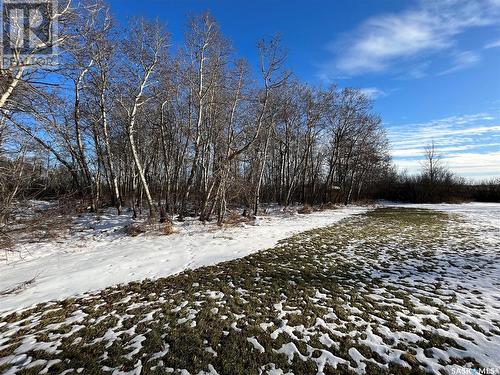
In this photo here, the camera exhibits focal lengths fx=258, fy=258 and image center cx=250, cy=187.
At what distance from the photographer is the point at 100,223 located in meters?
13.6

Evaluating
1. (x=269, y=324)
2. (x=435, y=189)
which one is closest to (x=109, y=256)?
(x=269, y=324)

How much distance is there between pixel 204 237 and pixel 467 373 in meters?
9.50

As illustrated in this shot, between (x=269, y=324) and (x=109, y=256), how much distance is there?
6.56m

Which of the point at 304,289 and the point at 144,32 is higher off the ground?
the point at 144,32

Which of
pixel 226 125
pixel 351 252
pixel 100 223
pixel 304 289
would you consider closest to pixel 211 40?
pixel 226 125

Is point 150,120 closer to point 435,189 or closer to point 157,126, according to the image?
point 157,126

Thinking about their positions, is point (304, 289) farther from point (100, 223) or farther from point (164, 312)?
point (100, 223)

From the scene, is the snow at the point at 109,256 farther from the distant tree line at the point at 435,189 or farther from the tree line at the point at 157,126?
the distant tree line at the point at 435,189

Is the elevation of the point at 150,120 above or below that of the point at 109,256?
above

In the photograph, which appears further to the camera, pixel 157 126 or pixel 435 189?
pixel 435 189

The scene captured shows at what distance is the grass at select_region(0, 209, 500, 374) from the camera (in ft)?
11.3

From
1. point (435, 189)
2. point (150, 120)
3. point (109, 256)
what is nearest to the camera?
point (109, 256)

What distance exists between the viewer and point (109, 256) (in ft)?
28.1

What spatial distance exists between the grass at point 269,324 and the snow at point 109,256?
74 cm
